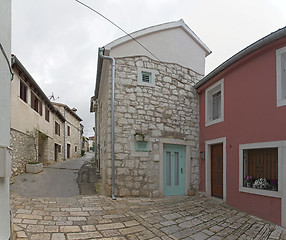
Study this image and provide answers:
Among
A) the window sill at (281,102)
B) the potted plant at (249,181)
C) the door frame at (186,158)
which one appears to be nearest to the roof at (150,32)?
the door frame at (186,158)

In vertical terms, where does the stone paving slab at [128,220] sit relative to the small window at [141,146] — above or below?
below

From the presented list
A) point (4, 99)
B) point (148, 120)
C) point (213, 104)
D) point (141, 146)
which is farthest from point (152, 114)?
point (4, 99)

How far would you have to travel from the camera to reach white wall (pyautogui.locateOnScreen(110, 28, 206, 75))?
5944 millimetres

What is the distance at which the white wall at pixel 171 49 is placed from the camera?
19.5 feet

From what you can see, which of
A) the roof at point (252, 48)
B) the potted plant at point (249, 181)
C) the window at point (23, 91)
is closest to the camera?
the roof at point (252, 48)

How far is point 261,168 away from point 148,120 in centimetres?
324

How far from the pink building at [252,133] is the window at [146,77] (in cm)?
182

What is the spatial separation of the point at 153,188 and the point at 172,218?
1735 millimetres

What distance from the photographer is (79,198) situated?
5.04 m

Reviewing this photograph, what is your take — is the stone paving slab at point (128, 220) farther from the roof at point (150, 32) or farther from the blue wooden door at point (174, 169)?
the roof at point (150, 32)

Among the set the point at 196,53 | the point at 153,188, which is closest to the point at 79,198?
the point at 153,188

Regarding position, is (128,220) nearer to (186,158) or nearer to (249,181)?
(249,181)

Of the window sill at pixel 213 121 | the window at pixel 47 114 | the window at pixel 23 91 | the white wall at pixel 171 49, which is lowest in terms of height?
Result: the window sill at pixel 213 121

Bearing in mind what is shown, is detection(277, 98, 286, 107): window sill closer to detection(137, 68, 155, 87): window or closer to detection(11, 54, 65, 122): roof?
detection(137, 68, 155, 87): window
